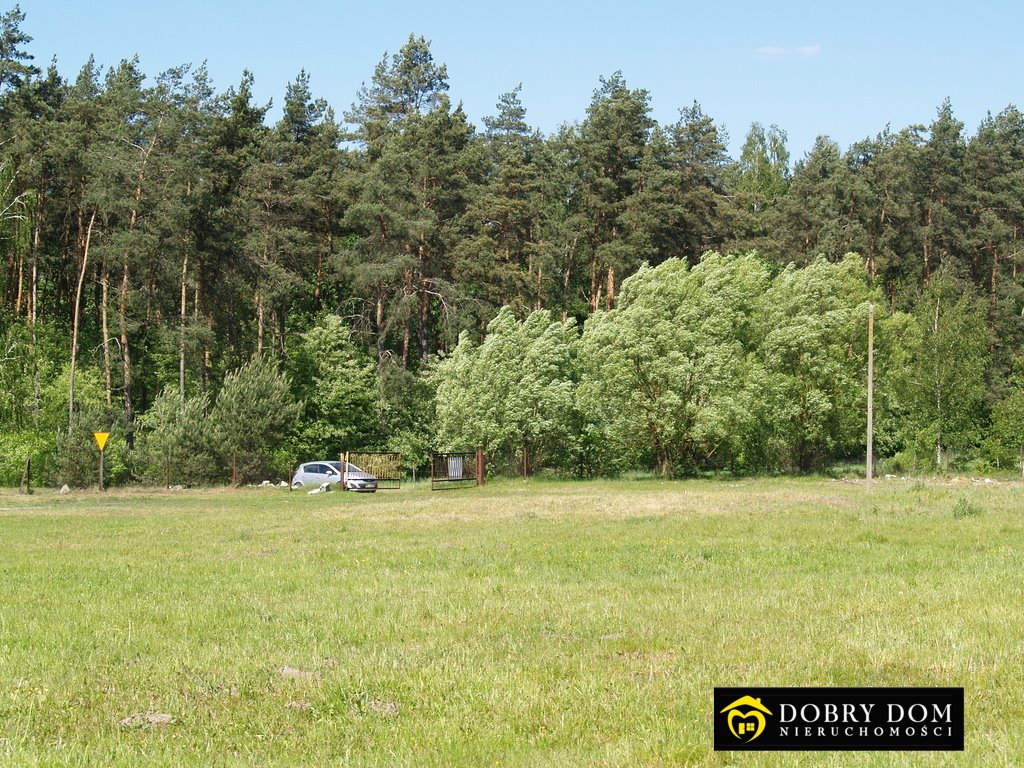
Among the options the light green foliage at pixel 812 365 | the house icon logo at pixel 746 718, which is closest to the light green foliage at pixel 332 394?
the light green foliage at pixel 812 365

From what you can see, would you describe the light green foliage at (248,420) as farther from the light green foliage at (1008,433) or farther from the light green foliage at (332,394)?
the light green foliage at (1008,433)

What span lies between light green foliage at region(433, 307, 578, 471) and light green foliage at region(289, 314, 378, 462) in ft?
18.5

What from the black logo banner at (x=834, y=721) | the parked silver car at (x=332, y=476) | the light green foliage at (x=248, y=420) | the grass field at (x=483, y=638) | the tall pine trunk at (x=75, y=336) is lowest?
the parked silver car at (x=332, y=476)

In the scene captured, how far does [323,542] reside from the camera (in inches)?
945

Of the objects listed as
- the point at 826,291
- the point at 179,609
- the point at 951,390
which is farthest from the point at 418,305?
the point at 179,609

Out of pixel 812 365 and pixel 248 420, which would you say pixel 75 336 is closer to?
pixel 248 420

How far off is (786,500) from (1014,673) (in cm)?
2665

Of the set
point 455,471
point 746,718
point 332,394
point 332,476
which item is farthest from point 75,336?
point 746,718

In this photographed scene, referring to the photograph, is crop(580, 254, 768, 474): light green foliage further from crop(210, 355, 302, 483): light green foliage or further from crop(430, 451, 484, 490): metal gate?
crop(210, 355, 302, 483): light green foliage

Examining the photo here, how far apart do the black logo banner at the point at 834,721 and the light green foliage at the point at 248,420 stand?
44941 mm

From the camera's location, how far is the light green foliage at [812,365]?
59.7 meters

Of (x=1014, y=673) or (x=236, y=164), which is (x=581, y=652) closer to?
(x=1014, y=673)

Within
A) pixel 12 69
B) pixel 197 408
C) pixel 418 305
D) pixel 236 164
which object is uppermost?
pixel 12 69

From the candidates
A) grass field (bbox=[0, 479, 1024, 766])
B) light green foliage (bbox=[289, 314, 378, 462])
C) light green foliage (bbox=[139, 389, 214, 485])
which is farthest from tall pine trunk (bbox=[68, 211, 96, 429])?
grass field (bbox=[0, 479, 1024, 766])
